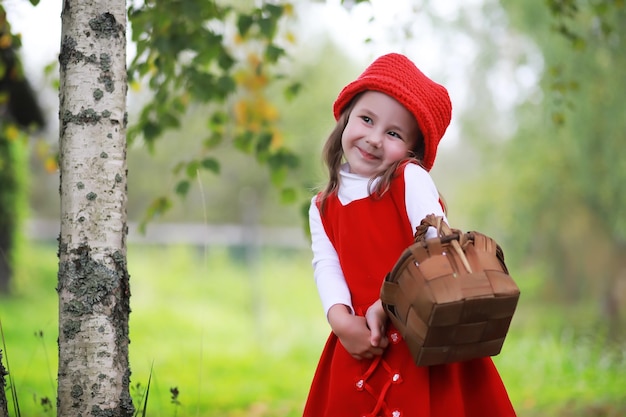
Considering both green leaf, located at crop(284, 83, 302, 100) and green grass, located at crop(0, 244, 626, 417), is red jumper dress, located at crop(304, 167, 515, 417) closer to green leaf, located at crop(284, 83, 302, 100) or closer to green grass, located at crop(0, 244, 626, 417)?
green grass, located at crop(0, 244, 626, 417)

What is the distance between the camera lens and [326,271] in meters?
2.08

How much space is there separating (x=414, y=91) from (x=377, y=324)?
2.26 ft

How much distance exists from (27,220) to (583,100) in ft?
25.6

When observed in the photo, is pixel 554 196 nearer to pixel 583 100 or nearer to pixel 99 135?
pixel 583 100

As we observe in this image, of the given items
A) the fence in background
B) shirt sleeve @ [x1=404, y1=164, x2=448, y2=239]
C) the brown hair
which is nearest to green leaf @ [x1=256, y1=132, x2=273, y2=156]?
the brown hair

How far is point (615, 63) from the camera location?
7.29m

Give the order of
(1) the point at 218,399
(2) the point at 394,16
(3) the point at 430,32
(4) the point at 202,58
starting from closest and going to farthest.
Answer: (4) the point at 202,58 < (2) the point at 394,16 < (1) the point at 218,399 < (3) the point at 430,32

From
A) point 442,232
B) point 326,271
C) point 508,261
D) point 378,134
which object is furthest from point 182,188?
point 508,261

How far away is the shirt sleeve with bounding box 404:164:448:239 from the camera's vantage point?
184cm

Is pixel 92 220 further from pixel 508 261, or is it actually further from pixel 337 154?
pixel 508 261

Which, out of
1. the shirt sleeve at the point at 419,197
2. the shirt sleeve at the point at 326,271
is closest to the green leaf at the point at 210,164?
the shirt sleeve at the point at 326,271

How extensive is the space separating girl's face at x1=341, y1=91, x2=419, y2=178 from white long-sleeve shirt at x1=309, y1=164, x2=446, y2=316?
6cm

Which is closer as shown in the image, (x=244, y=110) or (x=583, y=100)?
(x=244, y=110)

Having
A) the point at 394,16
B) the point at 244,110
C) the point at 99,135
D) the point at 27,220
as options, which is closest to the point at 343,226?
the point at 99,135
